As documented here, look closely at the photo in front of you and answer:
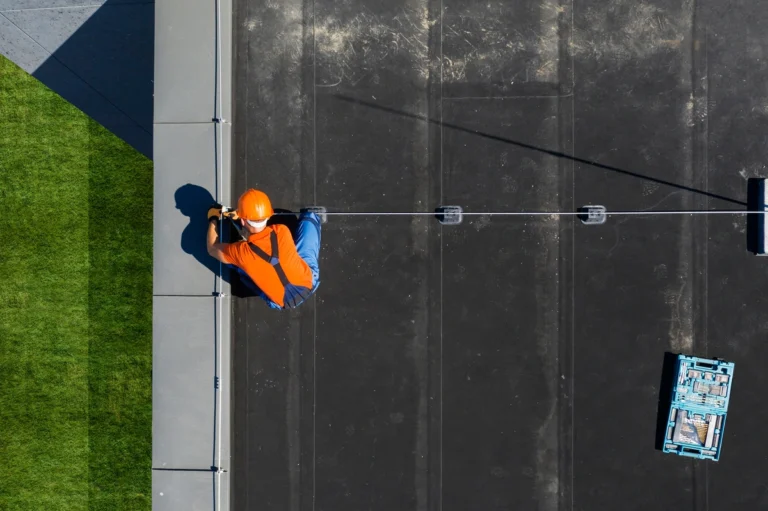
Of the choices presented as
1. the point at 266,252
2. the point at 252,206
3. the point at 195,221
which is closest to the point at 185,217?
the point at 195,221

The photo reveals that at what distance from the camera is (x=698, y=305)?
217 inches

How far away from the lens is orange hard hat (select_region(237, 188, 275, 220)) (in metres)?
5.25

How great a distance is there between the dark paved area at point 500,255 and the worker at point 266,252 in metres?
0.29

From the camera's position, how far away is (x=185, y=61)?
Result: 5406 mm

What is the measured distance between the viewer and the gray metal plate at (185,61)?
17.6 ft

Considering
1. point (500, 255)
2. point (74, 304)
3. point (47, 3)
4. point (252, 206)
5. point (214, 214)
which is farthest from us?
point (74, 304)

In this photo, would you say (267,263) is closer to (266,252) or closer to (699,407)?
(266,252)

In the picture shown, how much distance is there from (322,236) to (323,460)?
7.57 feet

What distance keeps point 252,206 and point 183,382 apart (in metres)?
1.86

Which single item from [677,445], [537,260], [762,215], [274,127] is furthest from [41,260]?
[762,215]

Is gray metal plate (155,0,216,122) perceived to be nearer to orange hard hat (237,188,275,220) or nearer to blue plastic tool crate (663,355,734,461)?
orange hard hat (237,188,275,220)

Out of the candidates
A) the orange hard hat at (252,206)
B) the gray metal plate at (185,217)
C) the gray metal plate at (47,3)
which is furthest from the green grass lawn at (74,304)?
the orange hard hat at (252,206)

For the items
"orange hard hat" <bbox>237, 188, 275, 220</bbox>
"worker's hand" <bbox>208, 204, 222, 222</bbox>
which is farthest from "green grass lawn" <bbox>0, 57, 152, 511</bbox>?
"orange hard hat" <bbox>237, 188, 275, 220</bbox>

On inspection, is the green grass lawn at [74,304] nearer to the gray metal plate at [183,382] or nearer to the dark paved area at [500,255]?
the gray metal plate at [183,382]
